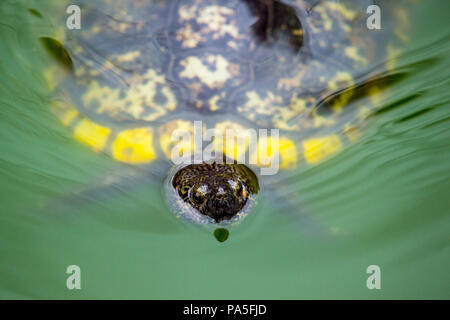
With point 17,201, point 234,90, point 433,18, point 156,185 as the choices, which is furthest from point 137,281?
point 433,18

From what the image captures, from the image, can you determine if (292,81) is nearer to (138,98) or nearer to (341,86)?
(341,86)

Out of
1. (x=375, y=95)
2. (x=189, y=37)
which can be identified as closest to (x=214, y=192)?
(x=189, y=37)

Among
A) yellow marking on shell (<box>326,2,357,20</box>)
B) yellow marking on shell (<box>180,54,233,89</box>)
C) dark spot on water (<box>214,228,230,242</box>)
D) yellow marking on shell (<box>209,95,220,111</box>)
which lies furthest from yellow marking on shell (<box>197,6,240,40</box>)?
dark spot on water (<box>214,228,230,242</box>)

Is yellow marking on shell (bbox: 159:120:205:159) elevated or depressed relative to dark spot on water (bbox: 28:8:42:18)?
depressed

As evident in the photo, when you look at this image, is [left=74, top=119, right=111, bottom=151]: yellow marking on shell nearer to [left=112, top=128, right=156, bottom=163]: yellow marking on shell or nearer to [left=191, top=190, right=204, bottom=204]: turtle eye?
[left=112, top=128, right=156, bottom=163]: yellow marking on shell

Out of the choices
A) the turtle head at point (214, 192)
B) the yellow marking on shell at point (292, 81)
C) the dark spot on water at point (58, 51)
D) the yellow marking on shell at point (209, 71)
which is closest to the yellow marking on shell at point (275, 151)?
the turtle head at point (214, 192)

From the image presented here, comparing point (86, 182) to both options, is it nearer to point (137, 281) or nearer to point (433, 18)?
point (137, 281)
